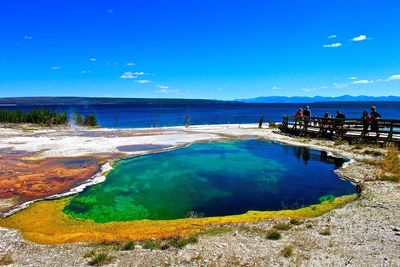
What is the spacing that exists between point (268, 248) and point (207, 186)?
723 centimetres

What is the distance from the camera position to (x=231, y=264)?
6.81 meters

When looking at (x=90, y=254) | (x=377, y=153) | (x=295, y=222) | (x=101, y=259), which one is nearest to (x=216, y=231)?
(x=295, y=222)

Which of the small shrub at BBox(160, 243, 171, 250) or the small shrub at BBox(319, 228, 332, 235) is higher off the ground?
the small shrub at BBox(319, 228, 332, 235)

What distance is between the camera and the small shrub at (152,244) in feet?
25.3

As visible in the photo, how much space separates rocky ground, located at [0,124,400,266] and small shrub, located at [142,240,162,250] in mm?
100

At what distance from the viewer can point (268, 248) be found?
7527 mm

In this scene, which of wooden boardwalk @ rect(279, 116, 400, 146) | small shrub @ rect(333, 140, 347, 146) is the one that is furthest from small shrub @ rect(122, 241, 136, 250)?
small shrub @ rect(333, 140, 347, 146)

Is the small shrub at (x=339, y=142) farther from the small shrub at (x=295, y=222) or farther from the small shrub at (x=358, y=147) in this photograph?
the small shrub at (x=295, y=222)

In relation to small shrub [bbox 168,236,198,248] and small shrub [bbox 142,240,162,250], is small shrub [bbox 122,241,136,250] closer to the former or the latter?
small shrub [bbox 142,240,162,250]

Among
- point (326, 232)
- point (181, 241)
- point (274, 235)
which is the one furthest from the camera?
point (326, 232)

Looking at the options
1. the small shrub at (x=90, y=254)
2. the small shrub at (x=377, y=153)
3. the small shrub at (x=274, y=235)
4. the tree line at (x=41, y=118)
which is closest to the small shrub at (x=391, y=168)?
the small shrub at (x=377, y=153)

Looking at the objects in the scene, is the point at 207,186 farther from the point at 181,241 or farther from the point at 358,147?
the point at 358,147

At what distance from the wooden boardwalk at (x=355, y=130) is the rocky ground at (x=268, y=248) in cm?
1288

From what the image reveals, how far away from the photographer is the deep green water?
11.7 meters
